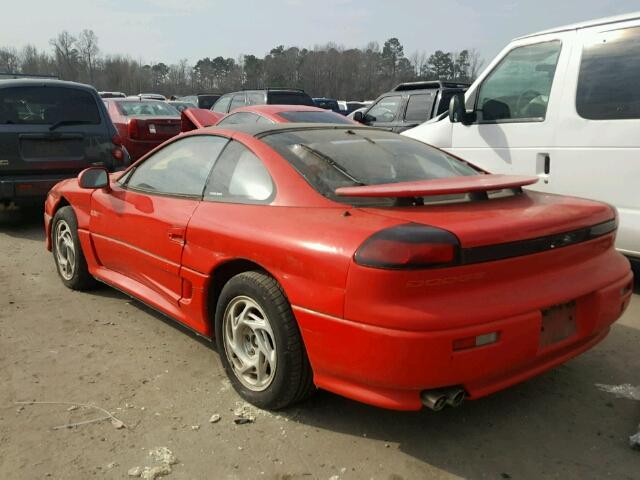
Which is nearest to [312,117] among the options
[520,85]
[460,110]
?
[460,110]

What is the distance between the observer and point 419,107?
972 cm

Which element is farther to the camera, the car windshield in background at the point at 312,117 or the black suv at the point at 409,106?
the black suv at the point at 409,106

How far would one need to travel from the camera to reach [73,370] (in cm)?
334

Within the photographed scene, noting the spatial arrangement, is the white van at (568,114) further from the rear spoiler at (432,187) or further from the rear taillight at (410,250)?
the rear taillight at (410,250)

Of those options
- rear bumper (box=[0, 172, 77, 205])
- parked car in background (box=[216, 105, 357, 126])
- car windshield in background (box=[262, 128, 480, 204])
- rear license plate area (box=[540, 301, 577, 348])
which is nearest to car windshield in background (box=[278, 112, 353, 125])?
parked car in background (box=[216, 105, 357, 126])

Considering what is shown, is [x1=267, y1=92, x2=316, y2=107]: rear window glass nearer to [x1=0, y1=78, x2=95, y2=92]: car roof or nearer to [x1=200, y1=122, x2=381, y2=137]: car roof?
[x1=0, y1=78, x2=95, y2=92]: car roof

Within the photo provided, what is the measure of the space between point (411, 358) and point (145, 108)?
11.3 meters

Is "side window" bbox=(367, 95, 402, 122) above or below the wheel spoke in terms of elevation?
above

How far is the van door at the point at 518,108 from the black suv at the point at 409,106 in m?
3.96

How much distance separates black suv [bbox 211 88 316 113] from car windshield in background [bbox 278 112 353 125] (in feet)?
14.9

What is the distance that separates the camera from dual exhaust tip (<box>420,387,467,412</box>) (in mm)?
2332

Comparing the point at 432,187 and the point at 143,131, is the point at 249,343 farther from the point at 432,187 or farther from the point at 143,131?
the point at 143,131

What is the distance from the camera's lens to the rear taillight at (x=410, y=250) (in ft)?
7.36

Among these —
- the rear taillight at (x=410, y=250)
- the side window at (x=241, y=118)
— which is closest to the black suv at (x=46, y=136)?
the side window at (x=241, y=118)
